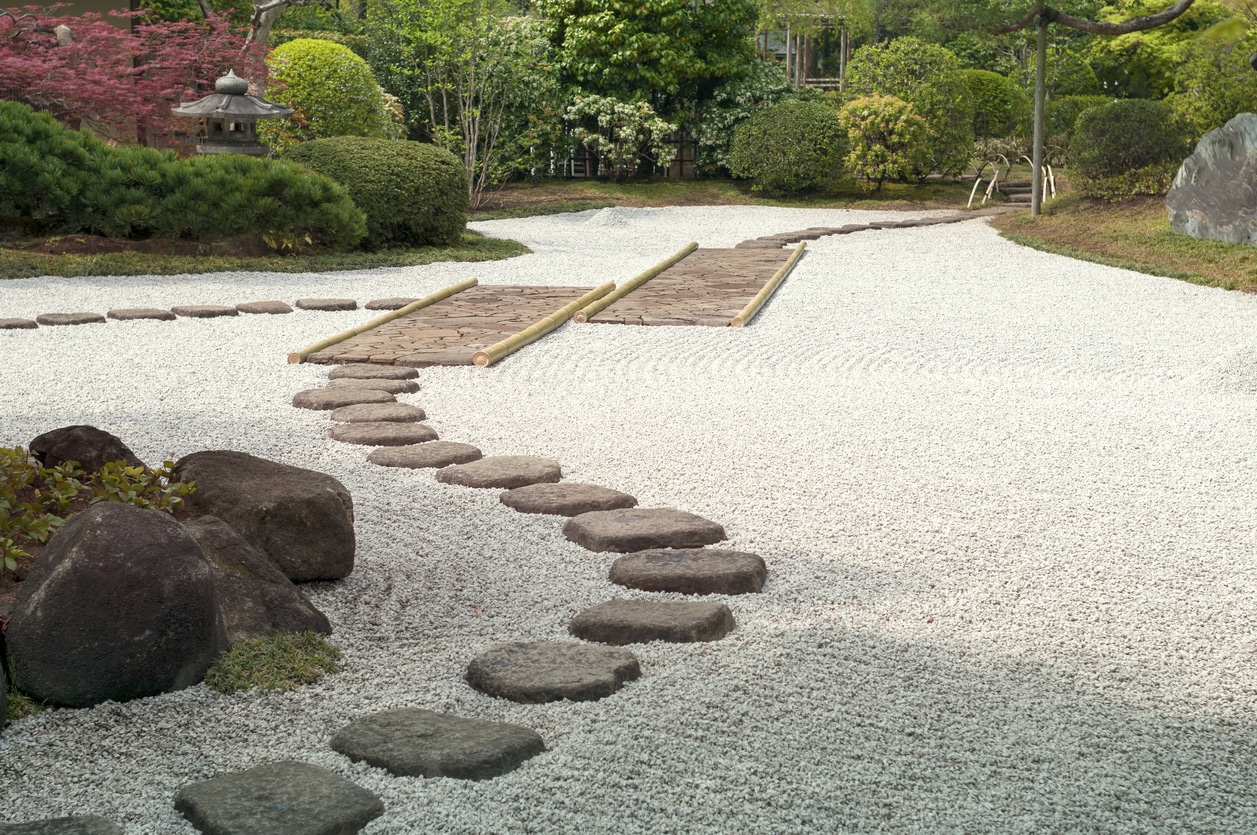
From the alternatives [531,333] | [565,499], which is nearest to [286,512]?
[565,499]

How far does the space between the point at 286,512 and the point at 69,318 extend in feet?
18.4

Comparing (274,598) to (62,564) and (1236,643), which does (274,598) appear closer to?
(62,564)

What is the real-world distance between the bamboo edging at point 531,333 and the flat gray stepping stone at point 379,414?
122 centimetres

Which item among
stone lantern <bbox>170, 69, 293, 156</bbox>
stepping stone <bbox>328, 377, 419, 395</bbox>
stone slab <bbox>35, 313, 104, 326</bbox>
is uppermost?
stone lantern <bbox>170, 69, 293, 156</bbox>

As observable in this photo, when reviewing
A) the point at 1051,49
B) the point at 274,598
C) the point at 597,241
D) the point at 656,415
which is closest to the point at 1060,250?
the point at 597,241

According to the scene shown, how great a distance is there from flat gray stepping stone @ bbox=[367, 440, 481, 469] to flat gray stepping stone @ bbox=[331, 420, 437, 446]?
15 centimetres

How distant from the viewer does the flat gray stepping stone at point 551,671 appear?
273 centimetres

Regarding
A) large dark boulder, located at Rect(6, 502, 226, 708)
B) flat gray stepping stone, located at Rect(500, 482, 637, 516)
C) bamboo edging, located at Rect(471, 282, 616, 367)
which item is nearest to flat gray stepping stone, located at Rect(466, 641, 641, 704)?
large dark boulder, located at Rect(6, 502, 226, 708)

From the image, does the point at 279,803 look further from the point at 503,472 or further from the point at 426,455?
the point at 426,455

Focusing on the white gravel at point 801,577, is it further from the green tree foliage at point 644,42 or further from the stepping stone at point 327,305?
the green tree foliage at point 644,42

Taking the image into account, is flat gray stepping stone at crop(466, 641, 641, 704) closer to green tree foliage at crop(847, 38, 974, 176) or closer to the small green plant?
the small green plant

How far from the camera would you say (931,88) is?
1925cm

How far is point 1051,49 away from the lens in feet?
79.2

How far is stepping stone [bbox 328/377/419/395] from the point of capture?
6191mm
